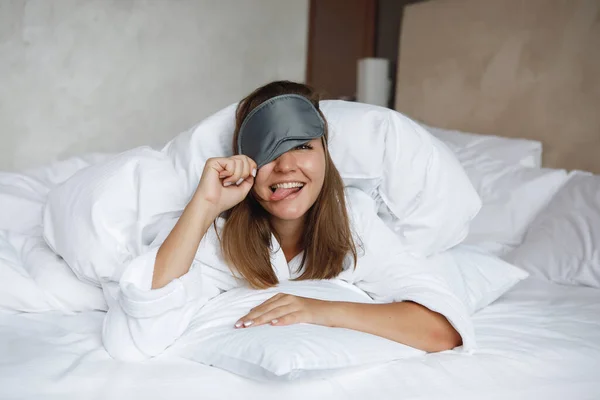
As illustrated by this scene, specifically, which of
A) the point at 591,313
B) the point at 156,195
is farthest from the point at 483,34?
the point at 156,195

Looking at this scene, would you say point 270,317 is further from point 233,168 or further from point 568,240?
point 568,240

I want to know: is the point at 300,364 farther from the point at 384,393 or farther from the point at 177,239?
the point at 177,239

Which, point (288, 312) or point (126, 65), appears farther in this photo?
point (126, 65)

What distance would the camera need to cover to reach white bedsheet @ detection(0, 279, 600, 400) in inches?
46.3

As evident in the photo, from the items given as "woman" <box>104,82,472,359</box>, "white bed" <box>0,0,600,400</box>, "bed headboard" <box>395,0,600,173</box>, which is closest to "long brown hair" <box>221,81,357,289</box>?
"woman" <box>104,82,472,359</box>

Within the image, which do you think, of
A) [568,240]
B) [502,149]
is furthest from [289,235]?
[502,149]

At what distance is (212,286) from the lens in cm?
154

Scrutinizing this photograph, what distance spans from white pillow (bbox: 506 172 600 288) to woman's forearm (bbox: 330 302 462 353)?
0.66 metres

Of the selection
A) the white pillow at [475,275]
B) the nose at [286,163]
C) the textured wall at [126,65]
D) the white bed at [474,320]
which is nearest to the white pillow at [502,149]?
the white bed at [474,320]

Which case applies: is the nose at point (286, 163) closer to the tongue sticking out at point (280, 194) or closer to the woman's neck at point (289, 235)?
the tongue sticking out at point (280, 194)

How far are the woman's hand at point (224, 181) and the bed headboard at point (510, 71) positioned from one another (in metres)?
1.42

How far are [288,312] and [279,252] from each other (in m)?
0.29

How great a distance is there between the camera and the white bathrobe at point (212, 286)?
130 cm

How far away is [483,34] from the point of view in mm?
2773
